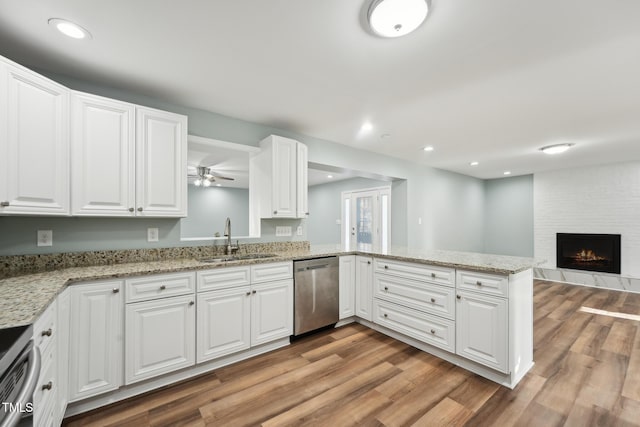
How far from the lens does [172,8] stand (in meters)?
1.47

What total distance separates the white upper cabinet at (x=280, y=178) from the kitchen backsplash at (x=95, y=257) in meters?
0.55

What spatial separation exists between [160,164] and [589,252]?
7.57 metres

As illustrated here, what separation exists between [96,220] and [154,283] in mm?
829

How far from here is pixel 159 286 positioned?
1979 mm

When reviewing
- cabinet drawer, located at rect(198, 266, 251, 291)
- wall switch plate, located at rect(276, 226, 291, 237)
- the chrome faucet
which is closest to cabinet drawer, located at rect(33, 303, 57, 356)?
cabinet drawer, located at rect(198, 266, 251, 291)

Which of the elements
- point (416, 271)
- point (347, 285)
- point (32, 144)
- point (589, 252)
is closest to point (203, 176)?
point (32, 144)

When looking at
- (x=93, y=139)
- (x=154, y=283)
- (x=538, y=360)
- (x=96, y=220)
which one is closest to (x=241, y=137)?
(x=93, y=139)

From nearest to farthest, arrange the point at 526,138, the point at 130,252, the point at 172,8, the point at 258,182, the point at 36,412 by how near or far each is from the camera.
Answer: the point at 36,412
the point at 172,8
the point at 130,252
the point at 258,182
the point at 526,138

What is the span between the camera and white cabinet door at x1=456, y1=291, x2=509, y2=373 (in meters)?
2.02

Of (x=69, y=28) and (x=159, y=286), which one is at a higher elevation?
(x=69, y=28)

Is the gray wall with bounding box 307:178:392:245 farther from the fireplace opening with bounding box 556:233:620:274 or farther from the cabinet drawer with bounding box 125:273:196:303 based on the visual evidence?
the cabinet drawer with bounding box 125:273:196:303

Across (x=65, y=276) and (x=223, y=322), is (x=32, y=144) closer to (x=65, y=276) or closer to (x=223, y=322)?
(x=65, y=276)

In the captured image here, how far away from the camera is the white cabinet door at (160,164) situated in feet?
7.24

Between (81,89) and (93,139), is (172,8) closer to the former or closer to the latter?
(93,139)
